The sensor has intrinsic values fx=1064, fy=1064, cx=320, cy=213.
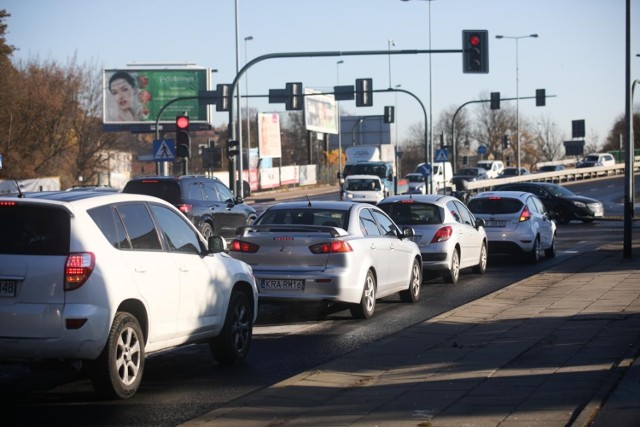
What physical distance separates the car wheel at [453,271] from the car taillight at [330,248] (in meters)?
5.83

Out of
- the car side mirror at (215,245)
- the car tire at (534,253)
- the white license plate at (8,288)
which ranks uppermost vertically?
the car side mirror at (215,245)

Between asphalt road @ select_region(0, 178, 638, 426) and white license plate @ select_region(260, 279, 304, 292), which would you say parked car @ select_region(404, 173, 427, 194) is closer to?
asphalt road @ select_region(0, 178, 638, 426)

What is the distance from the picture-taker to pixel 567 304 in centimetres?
1483

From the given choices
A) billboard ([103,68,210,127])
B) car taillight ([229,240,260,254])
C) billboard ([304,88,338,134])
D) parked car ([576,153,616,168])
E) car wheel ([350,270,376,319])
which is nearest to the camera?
car taillight ([229,240,260,254])

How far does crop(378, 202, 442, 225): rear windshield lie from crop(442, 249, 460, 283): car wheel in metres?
0.73

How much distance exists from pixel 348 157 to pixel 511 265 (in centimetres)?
5128

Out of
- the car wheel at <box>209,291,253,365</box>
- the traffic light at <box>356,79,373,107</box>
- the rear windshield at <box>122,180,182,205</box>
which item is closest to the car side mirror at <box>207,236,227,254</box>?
the car wheel at <box>209,291,253,365</box>

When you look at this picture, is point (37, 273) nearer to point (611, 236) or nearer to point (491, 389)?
point (491, 389)

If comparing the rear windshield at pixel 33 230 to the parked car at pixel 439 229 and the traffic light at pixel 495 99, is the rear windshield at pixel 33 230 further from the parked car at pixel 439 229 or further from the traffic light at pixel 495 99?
the traffic light at pixel 495 99

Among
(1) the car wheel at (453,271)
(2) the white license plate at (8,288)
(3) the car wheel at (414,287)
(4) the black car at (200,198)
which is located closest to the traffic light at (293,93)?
(4) the black car at (200,198)

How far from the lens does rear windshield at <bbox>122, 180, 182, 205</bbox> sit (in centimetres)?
2489

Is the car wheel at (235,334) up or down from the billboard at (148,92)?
down

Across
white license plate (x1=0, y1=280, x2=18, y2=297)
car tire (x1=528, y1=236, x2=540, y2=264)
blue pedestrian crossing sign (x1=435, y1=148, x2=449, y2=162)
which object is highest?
blue pedestrian crossing sign (x1=435, y1=148, x2=449, y2=162)

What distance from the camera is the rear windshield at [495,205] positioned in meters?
24.0
